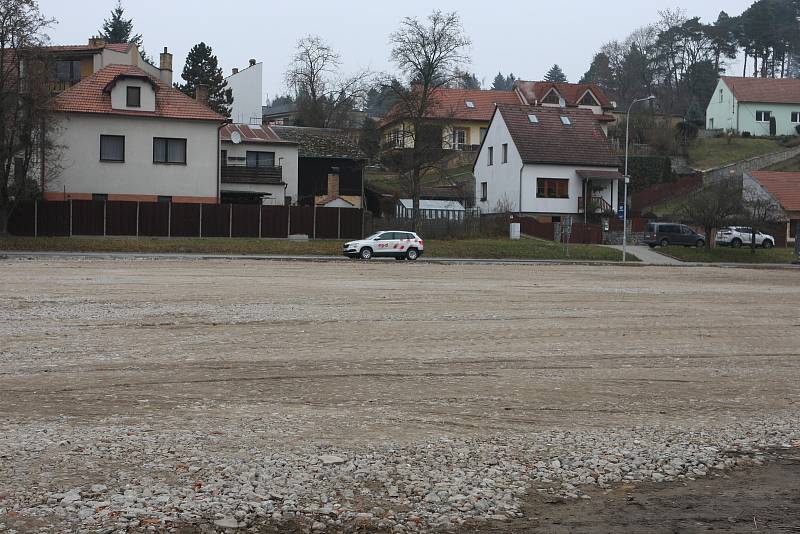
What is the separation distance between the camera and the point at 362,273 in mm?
33156

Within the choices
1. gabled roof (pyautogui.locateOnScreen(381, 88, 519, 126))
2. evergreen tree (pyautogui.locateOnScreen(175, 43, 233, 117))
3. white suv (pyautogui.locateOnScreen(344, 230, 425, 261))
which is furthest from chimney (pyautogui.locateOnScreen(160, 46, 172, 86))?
gabled roof (pyautogui.locateOnScreen(381, 88, 519, 126))

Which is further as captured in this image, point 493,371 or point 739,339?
point 739,339

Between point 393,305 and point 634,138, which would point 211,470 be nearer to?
point 393,305

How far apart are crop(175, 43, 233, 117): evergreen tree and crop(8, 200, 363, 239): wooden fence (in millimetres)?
32510

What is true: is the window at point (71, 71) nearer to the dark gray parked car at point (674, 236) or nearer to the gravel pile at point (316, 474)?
the dark gray parked car at point (674, 236)

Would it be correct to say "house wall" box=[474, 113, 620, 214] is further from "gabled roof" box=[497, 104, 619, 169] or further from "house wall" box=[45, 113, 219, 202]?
"house wall" box=[45, 113, 219, 202]

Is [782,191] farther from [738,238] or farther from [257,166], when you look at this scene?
[257,166]

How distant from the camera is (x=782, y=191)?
66.2 metres

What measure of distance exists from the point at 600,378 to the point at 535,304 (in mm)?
9926

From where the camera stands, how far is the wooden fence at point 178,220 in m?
47.0

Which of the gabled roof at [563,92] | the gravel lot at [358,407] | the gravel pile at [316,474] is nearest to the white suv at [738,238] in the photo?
the gabled roof at [563,92]

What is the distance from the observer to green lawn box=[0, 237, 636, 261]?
1708 inches

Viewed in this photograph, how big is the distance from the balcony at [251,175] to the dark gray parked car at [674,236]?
79.0ft

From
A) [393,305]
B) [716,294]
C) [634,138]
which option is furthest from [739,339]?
[634,138]
